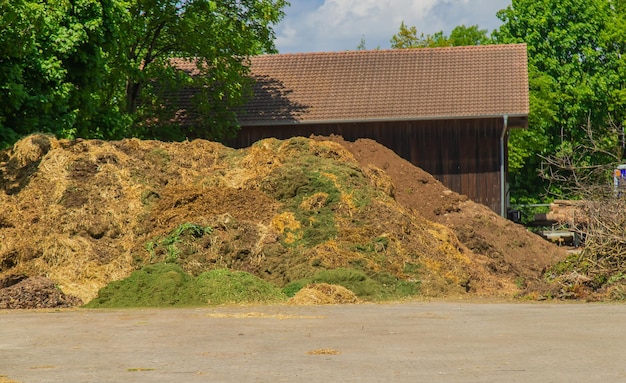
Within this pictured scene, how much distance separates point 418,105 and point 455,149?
2293mm

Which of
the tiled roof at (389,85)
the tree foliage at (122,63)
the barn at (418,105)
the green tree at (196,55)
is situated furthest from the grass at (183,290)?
the tiled roof at (389,85)

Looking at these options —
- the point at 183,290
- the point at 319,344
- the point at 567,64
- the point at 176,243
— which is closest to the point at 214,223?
the point at 176,243

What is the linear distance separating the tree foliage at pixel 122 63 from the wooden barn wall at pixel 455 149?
5.63 meters

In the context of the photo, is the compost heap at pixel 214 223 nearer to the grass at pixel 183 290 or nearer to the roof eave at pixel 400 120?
the grass at pixel 183 290

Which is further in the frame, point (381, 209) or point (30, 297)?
point (381, 209)

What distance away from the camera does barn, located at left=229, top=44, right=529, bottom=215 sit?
37469 millimetres

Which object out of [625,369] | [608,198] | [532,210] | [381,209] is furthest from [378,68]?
[625,369]

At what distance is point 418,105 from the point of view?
127 ft

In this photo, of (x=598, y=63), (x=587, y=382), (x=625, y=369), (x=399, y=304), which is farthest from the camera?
(x=598, y=63)

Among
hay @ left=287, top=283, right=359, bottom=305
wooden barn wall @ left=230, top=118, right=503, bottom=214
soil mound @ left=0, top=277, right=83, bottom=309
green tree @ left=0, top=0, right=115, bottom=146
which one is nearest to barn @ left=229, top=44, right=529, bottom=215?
wooden barn wall @ left=230, top=118, right=503, bottom=214

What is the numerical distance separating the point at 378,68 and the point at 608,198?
22.8m

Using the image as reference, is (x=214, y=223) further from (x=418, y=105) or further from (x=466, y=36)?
(x=466, y=36)

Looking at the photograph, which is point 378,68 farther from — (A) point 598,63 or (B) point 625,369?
(B) point 625,369

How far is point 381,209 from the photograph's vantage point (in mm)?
23156
